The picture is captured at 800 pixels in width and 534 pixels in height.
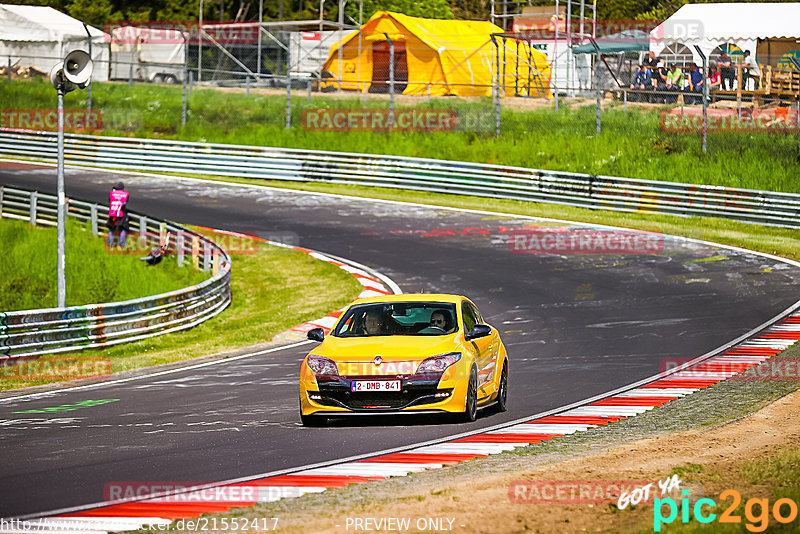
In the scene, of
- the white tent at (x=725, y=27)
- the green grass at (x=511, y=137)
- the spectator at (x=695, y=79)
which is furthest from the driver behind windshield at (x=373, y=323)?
the white tent at (x=725, y=27)

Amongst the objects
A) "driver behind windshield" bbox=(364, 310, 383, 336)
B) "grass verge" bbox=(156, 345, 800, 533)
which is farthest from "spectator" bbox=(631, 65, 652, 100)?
"driver behind windshield" bbox=(364, 310, 383, 336)

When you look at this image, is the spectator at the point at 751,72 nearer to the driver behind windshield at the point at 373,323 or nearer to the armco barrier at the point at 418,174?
the armco barrier at the point at 418,174

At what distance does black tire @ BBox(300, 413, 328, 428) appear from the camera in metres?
11.3

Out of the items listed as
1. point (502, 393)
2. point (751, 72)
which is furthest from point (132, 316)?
point (751, 72)

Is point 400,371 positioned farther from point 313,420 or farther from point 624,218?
point 624,218

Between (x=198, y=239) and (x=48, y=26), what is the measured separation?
3719cm

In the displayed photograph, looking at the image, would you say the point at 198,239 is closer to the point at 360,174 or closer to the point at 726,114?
the point at 360,174

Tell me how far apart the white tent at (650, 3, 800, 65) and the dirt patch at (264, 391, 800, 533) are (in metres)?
35.3

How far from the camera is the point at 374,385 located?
10992 mm

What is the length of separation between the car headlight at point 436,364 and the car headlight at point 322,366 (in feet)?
2.69

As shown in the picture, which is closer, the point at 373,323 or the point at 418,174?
the point at 373,323

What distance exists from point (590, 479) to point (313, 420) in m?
3.49

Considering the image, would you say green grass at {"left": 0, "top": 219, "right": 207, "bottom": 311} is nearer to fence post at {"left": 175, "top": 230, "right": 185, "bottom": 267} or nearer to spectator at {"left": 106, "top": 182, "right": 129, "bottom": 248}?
fence post at {"left": 175, "top": 230, "right": 185, "bottom": 267}

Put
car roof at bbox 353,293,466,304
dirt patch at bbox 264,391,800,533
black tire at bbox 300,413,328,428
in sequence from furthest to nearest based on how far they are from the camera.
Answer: car roof at bbox 353,293,466,304, black tire at bbox 300,413,328,428, dirt patch at bbox 264,391,800,533
